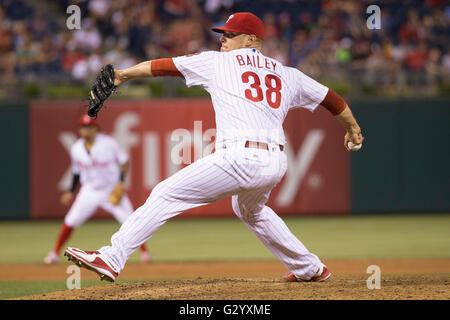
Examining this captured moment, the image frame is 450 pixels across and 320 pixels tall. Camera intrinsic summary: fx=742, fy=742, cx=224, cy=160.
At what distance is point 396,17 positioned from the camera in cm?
1460

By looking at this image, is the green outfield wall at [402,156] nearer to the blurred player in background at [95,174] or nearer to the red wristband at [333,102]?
the blurred player in background at [95,174]

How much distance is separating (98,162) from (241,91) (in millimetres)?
4598

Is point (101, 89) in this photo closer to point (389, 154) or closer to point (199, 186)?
point (199, 186)

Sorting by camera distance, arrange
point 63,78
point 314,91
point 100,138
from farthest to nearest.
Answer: point 63,78, point 100,138, point 314,91

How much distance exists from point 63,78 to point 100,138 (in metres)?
4.06

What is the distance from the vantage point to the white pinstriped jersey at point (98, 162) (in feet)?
29.1

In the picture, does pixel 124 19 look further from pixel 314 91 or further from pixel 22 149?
pixel 314 91

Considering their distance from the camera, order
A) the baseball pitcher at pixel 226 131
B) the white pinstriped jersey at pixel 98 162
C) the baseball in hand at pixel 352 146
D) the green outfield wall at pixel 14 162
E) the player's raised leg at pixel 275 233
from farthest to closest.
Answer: the green outfield wall at pixel 14 162, the white pinstriped jersey at pixel 98 162, the baseball in hand at pixel 352 146, the player's raised leg at pixel 275 233, the baseball pitcher at pixel 226 131

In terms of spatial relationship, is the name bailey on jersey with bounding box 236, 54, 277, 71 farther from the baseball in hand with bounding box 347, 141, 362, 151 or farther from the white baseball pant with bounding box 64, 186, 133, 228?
the white baseball pant with bounding box 64, 186, 133, 228

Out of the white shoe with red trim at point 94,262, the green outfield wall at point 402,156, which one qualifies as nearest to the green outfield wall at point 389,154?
the green outfield wall at point 402,156

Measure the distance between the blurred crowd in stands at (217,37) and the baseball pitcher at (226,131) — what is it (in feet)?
26.3

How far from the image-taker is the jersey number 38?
4.62m

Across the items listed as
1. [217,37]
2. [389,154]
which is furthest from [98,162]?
[389,154]

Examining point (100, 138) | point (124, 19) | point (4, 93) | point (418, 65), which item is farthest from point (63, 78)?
point (418, 65)
